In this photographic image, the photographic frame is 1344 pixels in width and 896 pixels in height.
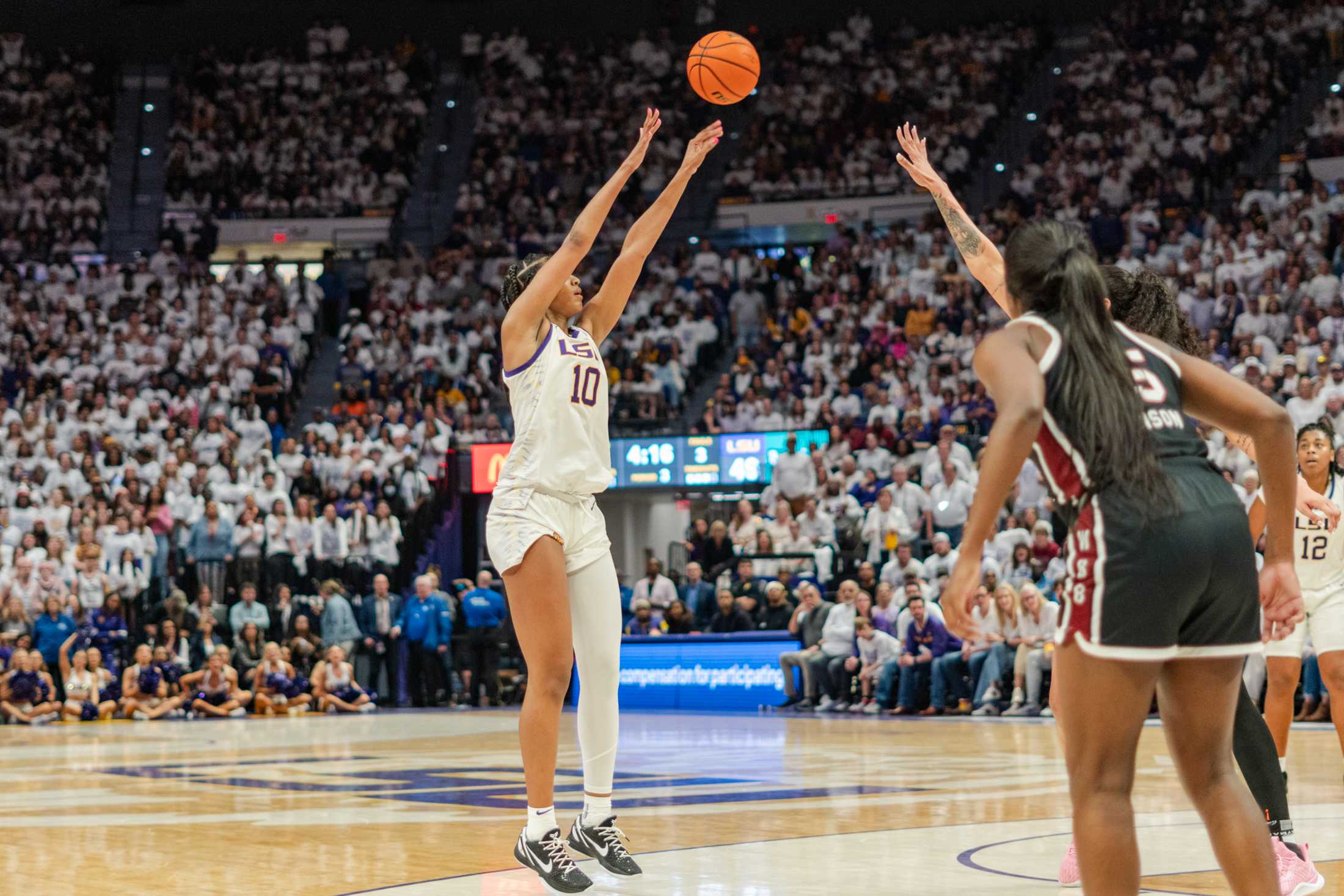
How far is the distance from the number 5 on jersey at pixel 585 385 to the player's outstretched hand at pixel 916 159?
1435mm

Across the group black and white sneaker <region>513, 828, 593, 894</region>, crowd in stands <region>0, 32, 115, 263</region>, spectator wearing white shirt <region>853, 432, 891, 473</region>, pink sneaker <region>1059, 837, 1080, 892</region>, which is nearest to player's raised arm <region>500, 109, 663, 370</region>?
black and white sneaker <region>513, 828, 593, 894</region>

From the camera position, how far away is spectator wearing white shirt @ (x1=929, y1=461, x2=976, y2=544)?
1820 cm

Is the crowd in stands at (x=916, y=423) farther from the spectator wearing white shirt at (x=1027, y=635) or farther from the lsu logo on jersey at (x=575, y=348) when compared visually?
the lsu logo on jersey at (x=575, y=348)

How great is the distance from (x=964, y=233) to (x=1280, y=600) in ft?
7.96

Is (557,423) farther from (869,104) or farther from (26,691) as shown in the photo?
(869,104)

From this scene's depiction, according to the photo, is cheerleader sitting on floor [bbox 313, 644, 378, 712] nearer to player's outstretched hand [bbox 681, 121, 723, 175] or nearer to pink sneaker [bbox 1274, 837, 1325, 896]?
player's outstretched hand [bbox 681, 121, 723, 175]

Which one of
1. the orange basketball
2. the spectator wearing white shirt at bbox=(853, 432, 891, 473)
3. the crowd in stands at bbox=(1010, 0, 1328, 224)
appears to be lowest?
the spectator wearing white shirt at bbox=(853, 432, 891, 473)

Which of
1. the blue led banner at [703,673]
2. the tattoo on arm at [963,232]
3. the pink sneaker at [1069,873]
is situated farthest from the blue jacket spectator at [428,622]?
the pink sneaker at [1069,873]

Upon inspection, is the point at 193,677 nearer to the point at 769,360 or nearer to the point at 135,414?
the point at 135,414

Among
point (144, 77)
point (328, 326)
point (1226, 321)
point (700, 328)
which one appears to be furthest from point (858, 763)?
point (144, 77)

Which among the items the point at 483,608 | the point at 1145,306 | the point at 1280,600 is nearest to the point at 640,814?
the point at 1145,306

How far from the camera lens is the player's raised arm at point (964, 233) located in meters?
5.84

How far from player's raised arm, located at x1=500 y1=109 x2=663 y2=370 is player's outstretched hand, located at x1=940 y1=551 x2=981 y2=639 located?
2.47m

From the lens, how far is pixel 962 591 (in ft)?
11.9
